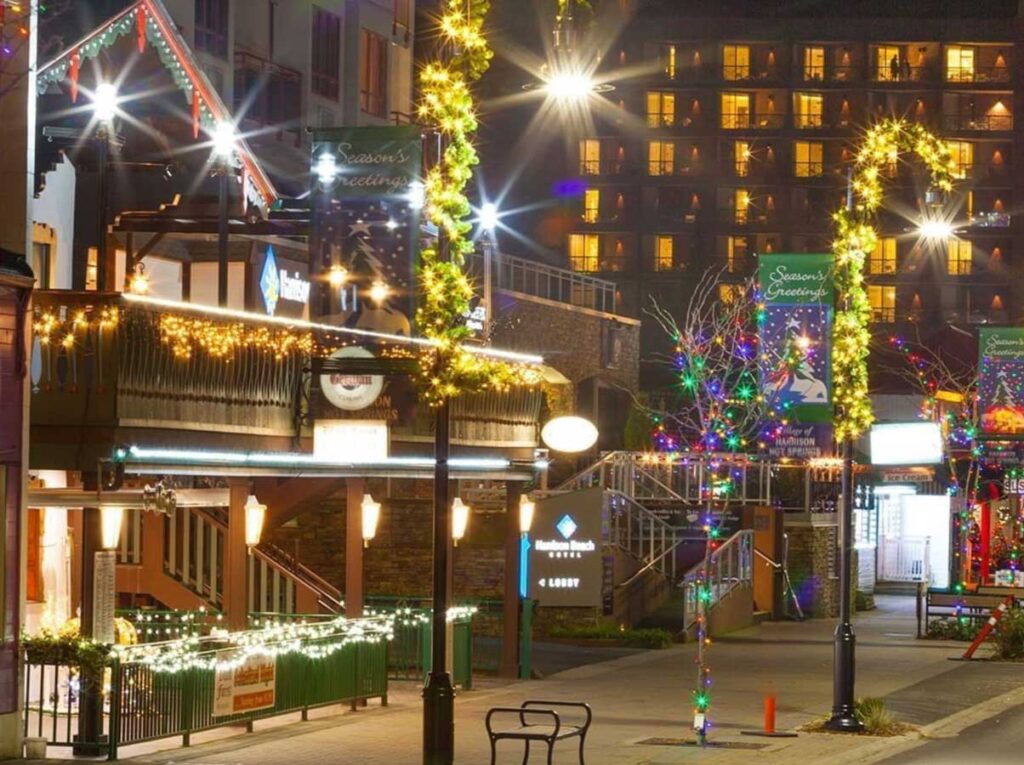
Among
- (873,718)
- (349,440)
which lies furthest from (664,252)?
(349,440)

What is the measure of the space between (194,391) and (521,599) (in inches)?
382

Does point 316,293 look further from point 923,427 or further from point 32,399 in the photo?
point 923,427

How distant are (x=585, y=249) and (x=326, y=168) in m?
90.1

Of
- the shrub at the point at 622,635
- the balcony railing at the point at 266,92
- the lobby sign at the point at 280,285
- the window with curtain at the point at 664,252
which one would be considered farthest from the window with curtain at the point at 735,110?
the lobby sign at the point at 280,285

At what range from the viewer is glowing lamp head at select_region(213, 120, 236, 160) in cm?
2592

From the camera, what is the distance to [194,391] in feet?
69.7

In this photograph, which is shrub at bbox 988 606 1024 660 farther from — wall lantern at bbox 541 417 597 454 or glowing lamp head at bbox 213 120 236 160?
glowing lamp head at bbox 213 120 236 160

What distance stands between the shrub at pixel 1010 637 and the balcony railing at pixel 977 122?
82.9 m

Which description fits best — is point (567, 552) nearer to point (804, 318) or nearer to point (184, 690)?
point (804, 318)

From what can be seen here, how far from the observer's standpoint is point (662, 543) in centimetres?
3975

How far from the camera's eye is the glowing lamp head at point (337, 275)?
2109 cm

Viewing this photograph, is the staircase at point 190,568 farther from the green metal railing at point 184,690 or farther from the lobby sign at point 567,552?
the lobby sign at point 567,552

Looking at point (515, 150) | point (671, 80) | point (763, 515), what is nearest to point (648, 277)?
point (671, 80)

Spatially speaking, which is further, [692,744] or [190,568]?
[190,568]
